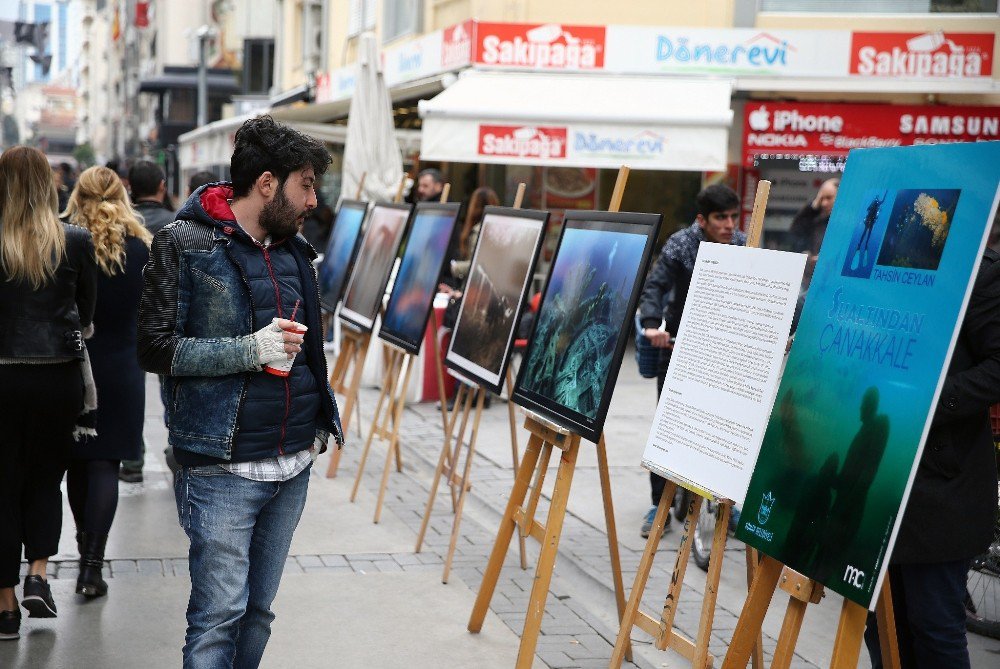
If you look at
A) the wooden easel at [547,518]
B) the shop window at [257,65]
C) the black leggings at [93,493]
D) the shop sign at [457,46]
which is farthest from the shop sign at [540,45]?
the shop window at [257,65]

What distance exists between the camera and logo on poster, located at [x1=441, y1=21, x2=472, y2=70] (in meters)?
15.5

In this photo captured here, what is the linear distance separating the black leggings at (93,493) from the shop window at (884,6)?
1203 centimetres

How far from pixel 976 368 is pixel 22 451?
12.6ft

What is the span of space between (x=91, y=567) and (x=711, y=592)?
310cm

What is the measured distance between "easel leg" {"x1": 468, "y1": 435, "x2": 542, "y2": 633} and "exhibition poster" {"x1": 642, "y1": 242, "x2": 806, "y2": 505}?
81 centimetres

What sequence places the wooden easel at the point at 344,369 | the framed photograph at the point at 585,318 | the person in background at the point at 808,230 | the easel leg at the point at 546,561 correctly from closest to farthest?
the framed photograph at the point at 585,318
the easel leg at the point at 546,561
the wooden easel at the point at 344,369
the person in background at the point at 808,230

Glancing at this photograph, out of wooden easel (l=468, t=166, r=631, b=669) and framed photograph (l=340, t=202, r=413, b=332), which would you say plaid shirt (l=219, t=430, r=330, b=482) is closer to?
wooden easel (l=468, t=166, r=631, b=669)

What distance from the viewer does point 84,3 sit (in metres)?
101

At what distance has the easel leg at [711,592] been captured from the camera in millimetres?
4004

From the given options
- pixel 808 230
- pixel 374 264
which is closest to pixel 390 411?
pixel 374 264

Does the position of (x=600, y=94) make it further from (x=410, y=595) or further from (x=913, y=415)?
(x=913, y=415)

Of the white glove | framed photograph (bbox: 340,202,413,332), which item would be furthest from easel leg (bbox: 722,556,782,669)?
framed photograph (bbox: 340,202,413,332)

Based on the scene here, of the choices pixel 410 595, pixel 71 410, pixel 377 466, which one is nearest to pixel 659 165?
pixel 377 466

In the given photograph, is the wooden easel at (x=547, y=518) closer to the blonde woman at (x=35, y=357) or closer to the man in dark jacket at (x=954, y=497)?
the man in dark jacket at (x=954, y=497)
